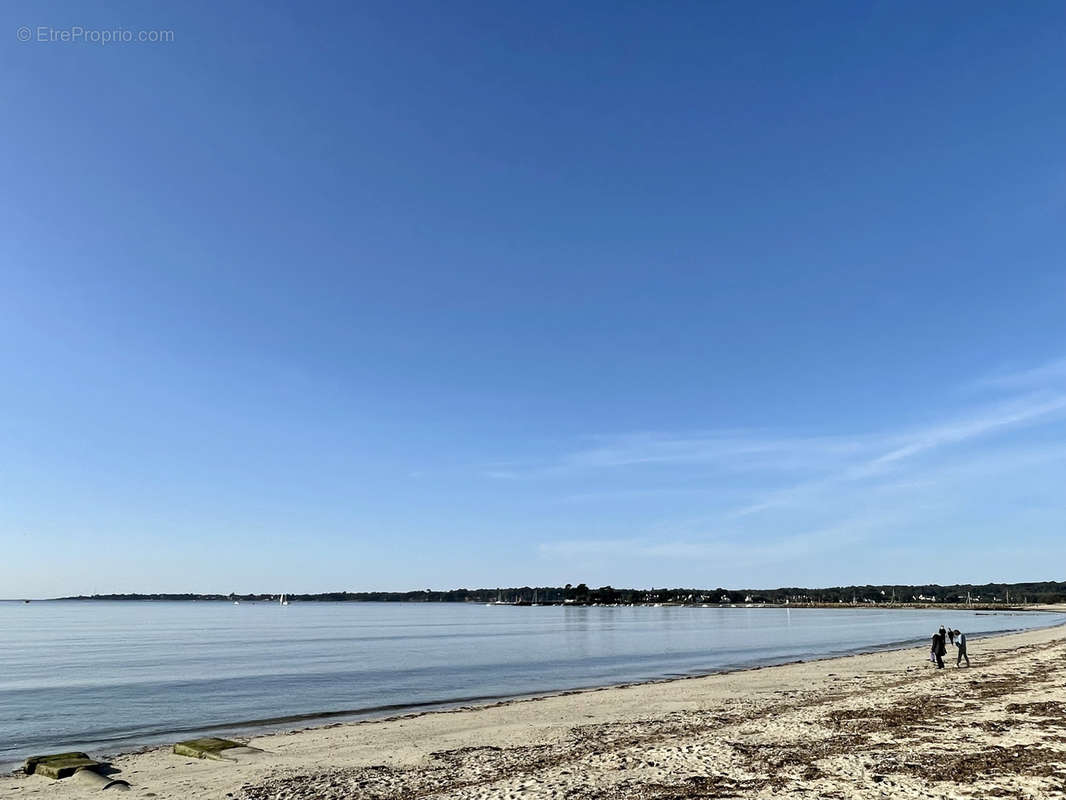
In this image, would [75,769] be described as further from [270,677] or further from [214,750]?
[270,677]

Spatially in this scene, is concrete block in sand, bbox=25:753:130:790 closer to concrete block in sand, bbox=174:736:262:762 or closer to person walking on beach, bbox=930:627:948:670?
concrete block in sand, bbox=174:736:262:762

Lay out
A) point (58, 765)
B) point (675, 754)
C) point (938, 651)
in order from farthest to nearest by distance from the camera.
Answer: point (938, 651) → point (58, 765) → point (675, 754)

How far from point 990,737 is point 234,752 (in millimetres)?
20668

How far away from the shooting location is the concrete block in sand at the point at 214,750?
20047mm

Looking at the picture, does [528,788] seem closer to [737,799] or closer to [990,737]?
[737,799]

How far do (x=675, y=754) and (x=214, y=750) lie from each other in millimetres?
13258

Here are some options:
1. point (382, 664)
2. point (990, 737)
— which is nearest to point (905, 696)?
point (990, 737)

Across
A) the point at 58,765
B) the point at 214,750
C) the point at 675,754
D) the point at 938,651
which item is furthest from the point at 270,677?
the point at 938,651

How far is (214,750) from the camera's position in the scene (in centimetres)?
2053

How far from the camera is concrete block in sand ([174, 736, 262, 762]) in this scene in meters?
20.0

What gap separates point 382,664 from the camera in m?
54.9

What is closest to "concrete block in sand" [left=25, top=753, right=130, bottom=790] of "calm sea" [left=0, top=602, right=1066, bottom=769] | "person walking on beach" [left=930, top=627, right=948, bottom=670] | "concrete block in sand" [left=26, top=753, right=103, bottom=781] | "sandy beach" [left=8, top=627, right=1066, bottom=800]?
"concrete block in sand" [left=26, top=753, right=103, bottom=781]

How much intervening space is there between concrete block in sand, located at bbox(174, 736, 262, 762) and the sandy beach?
341mm

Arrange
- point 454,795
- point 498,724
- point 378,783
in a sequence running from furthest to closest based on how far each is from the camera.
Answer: point 498,724 → point 378,783 → point 454,795
